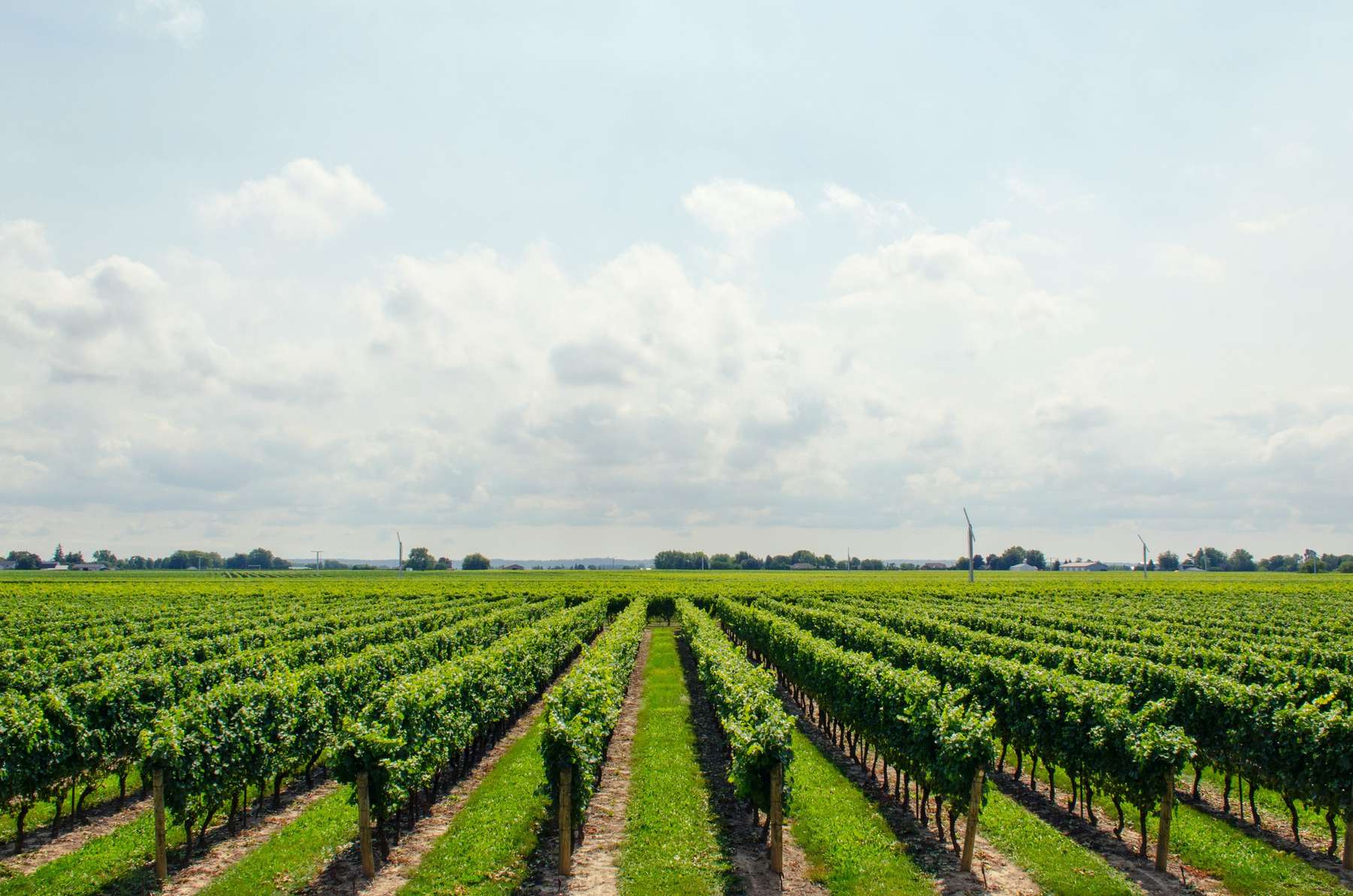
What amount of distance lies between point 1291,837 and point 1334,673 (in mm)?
7869

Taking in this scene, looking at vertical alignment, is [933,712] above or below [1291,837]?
above

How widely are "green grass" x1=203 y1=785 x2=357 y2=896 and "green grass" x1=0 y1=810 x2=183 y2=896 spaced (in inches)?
51.5

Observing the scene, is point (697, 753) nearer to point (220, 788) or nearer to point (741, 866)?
point (741, 866)

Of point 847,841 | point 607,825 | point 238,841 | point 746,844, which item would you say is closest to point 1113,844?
point 847,841

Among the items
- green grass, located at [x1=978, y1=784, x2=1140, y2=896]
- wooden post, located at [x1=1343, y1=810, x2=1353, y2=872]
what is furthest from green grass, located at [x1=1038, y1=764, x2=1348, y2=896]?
green grass, located at [x1=978, y1=784, x2=1140, y2=896]

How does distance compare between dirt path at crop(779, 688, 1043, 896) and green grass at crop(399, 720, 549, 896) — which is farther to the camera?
green grass at crop(399, 720, 549, 896)

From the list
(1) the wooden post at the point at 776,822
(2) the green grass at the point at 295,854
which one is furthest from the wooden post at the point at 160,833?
(1) the wooden post at the point at 776,822

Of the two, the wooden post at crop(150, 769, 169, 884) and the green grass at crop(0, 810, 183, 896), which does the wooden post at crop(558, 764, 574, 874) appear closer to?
the wooden post at crop(150, 769, 169, 884)

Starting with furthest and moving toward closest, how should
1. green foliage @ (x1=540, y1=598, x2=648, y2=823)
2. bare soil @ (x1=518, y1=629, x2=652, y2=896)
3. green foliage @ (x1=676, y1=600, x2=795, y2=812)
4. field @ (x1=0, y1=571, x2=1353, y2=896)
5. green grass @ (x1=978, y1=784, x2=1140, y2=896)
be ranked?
1. green foliage @ (x1=540, y1=598, x2=648, y2=823)
2. green foliage @ (x1=676, y1=600, x2=795, y2=812)
3. field @ (x1=0, y1=571, x2=1353, y2=896)
4. bare soil @ (x1=518, y1=629, x2=652, y2=896)
5. green grass @ (x1=978, y1=784, x2=1140, y2=896)

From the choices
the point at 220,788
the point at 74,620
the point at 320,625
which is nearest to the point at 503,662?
the point at 220,788

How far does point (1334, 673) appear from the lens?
65.6 ft

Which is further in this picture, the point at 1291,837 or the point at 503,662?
the point at 503,662

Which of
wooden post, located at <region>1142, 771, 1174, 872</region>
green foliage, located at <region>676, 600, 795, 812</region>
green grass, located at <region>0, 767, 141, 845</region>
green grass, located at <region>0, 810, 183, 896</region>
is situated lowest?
green grass, located at <region>0, 767, 141, 845</region>

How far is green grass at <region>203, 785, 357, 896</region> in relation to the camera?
12398mm
